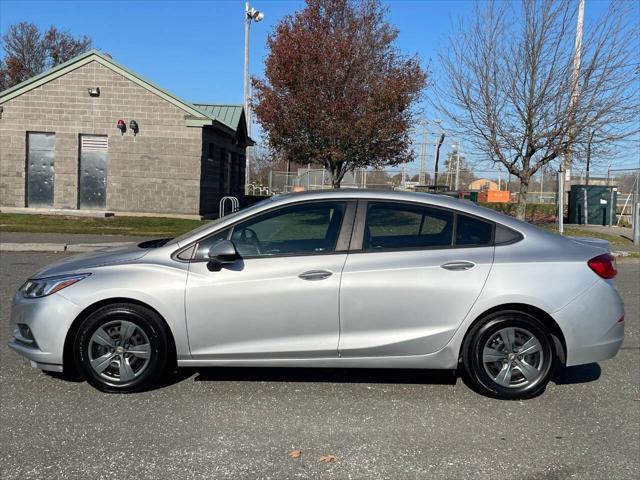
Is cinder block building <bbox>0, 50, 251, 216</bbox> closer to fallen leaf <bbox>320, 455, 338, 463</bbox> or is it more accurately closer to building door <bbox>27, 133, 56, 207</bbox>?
building door <bbox>27, 133, 56, 207</bbox>

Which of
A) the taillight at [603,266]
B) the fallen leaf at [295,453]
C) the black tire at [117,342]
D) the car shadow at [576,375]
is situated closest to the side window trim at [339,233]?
the black tire at [117,342]

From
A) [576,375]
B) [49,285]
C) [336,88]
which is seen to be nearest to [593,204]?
[336,88]

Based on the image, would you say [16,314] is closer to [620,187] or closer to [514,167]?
[514,167]

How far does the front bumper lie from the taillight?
3867 mm

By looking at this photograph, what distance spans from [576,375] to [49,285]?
4443 millimetres

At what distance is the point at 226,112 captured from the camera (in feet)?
90.8

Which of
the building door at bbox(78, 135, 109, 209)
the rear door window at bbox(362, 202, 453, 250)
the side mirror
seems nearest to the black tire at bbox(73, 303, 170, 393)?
the side mirror

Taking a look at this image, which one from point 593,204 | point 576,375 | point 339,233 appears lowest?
point 576,375

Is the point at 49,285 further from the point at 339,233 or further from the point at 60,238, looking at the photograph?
the point at 60,238

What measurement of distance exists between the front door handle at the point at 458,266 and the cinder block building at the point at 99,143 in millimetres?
17882

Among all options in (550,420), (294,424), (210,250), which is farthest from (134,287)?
(550,420)

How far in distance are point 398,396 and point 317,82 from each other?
1593 cm

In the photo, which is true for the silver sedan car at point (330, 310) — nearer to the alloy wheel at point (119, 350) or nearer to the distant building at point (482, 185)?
the alloy wheel at point (119, 350)

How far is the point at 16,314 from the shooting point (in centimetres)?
451
